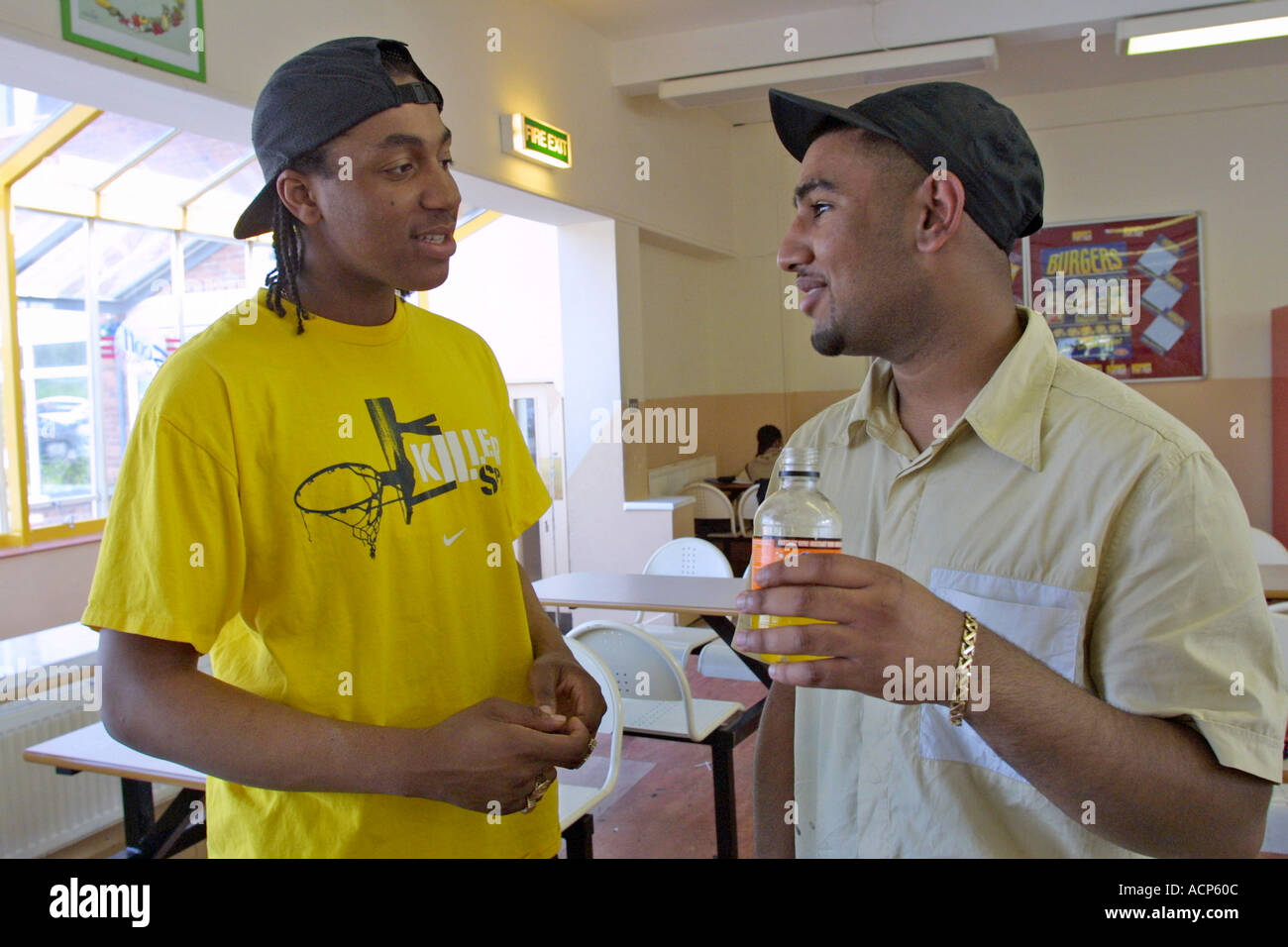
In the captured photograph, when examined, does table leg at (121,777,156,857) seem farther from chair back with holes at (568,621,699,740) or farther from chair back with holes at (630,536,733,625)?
chair back with holes at (630,536,733,625)

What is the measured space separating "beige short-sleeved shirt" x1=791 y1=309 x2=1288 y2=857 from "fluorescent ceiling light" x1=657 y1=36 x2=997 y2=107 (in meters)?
5.31

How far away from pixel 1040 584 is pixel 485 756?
2.07 feet

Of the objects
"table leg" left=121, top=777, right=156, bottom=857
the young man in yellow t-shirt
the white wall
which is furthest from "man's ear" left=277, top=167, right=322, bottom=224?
the white wall

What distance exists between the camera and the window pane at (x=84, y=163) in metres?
5.72

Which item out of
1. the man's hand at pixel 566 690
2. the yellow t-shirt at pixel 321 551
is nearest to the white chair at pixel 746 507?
the man's hand at pixel 566 690

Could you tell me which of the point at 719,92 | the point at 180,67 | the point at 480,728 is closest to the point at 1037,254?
the point at 719,92

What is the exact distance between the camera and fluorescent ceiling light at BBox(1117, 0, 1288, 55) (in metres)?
5.55

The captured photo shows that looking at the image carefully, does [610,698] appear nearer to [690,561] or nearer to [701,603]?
[701,603]

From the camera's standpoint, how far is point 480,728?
1.09m

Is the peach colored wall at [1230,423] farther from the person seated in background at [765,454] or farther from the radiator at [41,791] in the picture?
the radiator at [41,791]

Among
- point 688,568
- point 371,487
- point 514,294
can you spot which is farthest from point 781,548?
point 514,294

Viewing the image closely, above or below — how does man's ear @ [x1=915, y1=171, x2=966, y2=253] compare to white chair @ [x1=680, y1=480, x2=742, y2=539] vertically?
above

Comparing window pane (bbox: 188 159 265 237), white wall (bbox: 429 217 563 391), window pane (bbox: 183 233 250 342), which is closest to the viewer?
window pane (bbox: 188 159 265 237)
